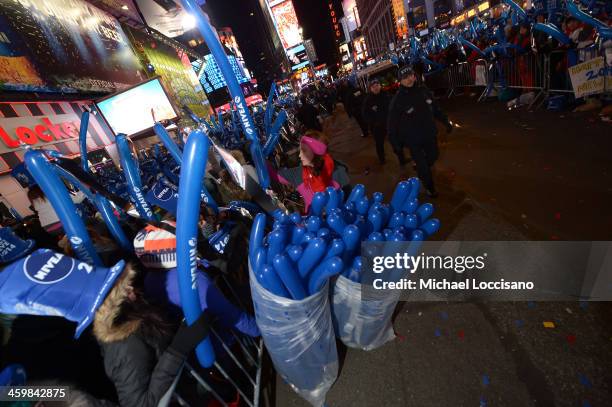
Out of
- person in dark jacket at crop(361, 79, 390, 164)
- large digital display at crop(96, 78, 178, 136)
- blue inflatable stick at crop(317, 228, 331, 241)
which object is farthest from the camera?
large digital display at crop(96, 78, 178, 136)

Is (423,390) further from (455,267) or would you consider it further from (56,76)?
(56,76)

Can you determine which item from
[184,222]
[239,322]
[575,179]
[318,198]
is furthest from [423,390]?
[575,179]

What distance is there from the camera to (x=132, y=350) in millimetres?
1538

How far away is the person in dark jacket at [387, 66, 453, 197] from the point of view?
4.41 m

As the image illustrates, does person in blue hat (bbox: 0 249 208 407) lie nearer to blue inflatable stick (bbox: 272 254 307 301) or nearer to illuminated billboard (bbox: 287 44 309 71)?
blue inflatable stick (bbox: 272 254 307 301)

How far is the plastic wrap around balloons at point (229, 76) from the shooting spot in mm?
2477

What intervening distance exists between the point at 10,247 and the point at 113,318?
0.77 m

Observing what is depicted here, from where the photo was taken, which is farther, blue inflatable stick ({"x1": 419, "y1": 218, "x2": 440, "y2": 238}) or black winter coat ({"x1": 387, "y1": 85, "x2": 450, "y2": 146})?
black winter coat ({"x1": 387, "y1": 85, "x2": 450, "y2": 146})

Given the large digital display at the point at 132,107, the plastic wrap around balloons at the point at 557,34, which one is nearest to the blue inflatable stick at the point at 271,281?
the plastic wrap around balloons at the point at 557,34

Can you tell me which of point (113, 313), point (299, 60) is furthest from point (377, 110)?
point (299, 60)

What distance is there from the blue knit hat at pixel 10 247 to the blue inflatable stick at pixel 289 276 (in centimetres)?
151

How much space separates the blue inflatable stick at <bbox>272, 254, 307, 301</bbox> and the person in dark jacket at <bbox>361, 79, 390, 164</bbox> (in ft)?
21.8

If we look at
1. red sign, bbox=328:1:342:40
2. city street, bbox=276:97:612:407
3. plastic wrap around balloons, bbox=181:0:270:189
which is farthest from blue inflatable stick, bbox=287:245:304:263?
red sign, bbox=328:1:342:40

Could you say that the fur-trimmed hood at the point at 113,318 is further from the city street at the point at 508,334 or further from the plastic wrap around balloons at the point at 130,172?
the city street at the point at 508,334
